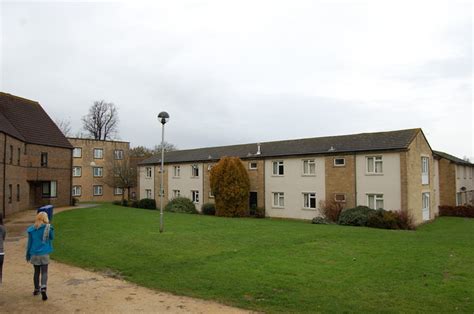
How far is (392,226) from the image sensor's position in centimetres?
2388

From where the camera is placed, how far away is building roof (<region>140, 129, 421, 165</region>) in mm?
27359

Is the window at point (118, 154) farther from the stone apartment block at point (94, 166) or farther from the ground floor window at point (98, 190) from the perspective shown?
the ground floor window at point (98, 190)

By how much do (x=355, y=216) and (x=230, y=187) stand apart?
36.5 ft

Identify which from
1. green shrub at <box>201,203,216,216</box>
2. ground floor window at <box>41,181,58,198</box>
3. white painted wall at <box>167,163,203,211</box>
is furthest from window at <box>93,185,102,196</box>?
green shrub at <box>201,203,216,216</box>

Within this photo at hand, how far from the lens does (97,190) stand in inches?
2154

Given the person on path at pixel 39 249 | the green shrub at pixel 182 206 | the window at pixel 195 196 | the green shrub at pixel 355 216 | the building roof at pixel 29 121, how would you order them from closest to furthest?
the person on path at pixel 39 249 → the green shrub at pixel 355 216 → the building roof at pixel 29 121 → the green shrub at pixel 182 206 → the window at pixel 195 196

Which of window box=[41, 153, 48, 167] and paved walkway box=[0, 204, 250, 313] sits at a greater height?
window box=[41, 153, 48, 167]

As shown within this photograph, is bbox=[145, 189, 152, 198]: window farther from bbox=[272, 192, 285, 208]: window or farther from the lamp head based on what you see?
the lamp head

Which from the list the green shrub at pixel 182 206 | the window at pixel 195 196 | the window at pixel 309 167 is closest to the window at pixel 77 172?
the green shrub at pixel 182 206

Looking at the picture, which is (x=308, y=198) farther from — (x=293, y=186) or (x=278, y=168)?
(x=278, y=168)

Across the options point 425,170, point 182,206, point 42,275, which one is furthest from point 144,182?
point 42,275

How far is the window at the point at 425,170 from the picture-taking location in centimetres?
2944

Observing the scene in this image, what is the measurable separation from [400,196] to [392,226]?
9.35ft

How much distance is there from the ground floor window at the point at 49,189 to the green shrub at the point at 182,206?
10.4 meters
